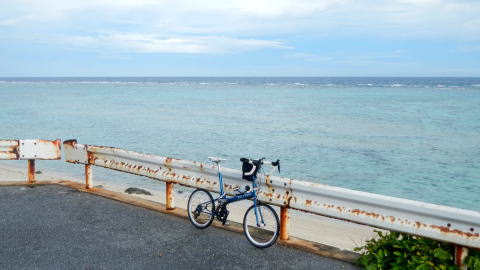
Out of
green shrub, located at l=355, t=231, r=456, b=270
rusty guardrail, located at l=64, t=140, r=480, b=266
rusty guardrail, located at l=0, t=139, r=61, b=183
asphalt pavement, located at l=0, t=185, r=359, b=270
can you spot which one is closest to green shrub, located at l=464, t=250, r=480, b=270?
green shrub, located at l=355, t=231, r=456, b=270

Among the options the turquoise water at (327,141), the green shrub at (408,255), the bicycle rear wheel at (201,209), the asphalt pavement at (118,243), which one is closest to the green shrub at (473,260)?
the green shrub at (408,255)

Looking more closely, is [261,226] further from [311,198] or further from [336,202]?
[336,202]

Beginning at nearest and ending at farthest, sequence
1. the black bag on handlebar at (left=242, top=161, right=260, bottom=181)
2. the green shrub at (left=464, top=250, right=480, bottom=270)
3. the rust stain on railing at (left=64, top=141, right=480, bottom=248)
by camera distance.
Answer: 1. the green shrub at (left=464, top=250, right=480, bottom=270)
2. the rust stain on railing at (left=64, top=141, right=480, bottom=248)
3. the black bag on handlebar at (left=242, top=161, right=260, bottom=181)

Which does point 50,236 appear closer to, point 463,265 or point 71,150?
point 71,150

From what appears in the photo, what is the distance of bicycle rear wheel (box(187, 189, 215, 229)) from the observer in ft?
20.6

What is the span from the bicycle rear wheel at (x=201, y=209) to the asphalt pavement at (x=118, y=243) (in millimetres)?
118

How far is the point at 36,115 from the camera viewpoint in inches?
1905

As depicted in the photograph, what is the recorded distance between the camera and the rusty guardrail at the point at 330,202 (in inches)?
171

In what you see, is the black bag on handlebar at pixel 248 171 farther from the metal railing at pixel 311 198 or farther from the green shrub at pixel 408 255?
the green shrub at pixel 408 255

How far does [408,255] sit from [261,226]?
1.99m

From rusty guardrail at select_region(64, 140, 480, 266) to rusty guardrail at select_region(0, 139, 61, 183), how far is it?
1.40m

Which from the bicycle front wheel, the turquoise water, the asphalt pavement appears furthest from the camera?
the turquoise water

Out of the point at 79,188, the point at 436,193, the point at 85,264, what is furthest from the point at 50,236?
the point at 436,193

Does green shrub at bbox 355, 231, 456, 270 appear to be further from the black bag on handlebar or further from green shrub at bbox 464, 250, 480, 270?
the black bag on handlebar
